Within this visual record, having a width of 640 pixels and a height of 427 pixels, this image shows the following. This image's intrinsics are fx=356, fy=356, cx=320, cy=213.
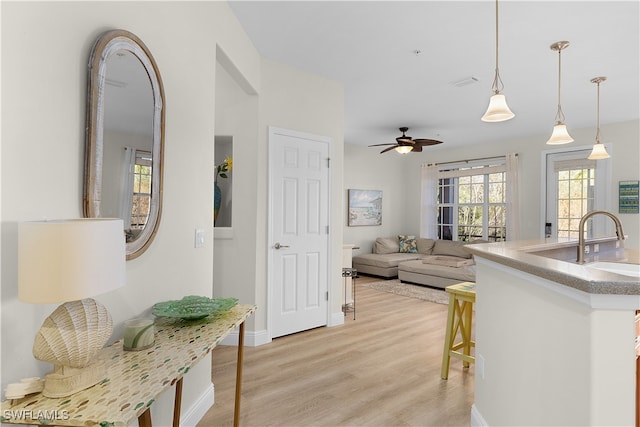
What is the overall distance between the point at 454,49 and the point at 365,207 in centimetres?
482

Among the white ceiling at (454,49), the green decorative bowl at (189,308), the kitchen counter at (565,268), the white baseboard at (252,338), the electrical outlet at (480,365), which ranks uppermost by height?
the white ceiling at (454,49)

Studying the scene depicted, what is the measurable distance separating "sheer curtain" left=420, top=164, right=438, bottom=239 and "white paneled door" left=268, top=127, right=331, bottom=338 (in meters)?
4.73

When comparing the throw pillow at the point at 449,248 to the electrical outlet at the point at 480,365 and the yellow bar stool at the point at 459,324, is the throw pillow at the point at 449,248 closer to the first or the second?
the yellow bar stool at the point at 459,324

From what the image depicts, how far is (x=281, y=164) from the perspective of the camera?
141 inches

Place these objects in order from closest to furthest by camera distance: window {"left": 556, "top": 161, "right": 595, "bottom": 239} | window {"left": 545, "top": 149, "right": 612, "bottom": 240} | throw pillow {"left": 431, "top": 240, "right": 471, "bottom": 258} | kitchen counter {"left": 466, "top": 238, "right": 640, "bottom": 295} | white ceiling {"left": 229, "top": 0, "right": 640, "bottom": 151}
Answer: kitchen counter {"left": 466, "top": 238, "right": 640, "bottom": 295} < white ceiling {"left": 229, "top": 0, "right": 640, "bottom": 151} < window {"left": 545, "top": 149, "right": 612, "bottom": 240} < window {"left": 556, "top": 161, "right": 595, "bottom": 239} < throw pillow {"left": 431, "top": 240, "right": 471, "bottom": 258}

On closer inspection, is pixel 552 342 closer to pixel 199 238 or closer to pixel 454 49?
pixel 199 238

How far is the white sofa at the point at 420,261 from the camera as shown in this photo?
5.94 m

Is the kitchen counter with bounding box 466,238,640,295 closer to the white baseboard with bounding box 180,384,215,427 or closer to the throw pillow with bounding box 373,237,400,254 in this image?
the white baseboard with bounding box 180,384,215,427

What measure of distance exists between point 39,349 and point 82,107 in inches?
30.2

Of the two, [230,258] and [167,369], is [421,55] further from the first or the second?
[167,369]

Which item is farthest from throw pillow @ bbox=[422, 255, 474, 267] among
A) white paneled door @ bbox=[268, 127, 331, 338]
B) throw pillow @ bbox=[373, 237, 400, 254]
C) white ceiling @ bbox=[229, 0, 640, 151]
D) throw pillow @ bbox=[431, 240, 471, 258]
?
white paneled door @ bbox=[268, 127, 331, 338]

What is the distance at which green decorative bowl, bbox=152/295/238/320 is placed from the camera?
1.57m

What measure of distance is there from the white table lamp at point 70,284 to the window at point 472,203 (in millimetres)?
7232

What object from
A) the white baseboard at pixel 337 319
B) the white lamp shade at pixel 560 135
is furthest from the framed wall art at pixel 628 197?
the white baseboard at pixel 337 319
